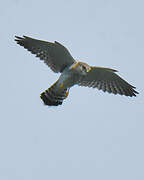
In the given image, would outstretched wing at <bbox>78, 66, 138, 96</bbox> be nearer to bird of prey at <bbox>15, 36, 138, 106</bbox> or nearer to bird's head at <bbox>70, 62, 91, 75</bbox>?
bird of prey at <bbox>15, 36, 138, 106</bbox>

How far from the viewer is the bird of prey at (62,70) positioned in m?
13.6

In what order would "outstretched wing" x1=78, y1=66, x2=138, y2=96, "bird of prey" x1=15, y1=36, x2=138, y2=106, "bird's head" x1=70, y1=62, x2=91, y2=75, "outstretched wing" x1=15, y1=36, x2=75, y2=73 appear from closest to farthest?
"bird's head" x1=70, y1=62, x2=91, y2=75, "bird of prey" x1=15, y1=36, x2=138, y2=106, "outstretched wing" x1=15, y1=36, x2=75, y2=73, "outstretched wing" x1=78, y1=66, x2=138, y2=96

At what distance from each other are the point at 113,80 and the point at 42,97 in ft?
7.13

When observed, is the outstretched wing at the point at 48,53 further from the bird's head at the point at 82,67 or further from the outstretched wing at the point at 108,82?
the outstretched wing at the point at 108,82

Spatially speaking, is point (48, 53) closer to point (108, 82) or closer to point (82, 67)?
point (82, 67)

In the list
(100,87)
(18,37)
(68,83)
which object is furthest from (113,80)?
(18,37)

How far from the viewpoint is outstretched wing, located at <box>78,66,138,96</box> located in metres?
14.4

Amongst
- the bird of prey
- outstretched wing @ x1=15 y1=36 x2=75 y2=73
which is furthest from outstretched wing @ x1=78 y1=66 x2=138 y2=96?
outstretched wing @ x1=15 y1=36 x2=75 y2=73

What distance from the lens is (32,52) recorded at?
14125 millimetres

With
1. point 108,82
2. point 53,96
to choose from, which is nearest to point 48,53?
point 53,96

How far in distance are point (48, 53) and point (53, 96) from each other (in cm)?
118

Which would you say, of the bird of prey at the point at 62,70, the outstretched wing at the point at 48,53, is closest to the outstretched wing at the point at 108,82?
the bird of prey at the point at 62,70

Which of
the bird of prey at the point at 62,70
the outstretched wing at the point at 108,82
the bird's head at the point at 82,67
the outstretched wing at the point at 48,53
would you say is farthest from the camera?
the outstretched wing at the point at 108,82

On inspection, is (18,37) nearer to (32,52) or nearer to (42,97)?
(32,52)
